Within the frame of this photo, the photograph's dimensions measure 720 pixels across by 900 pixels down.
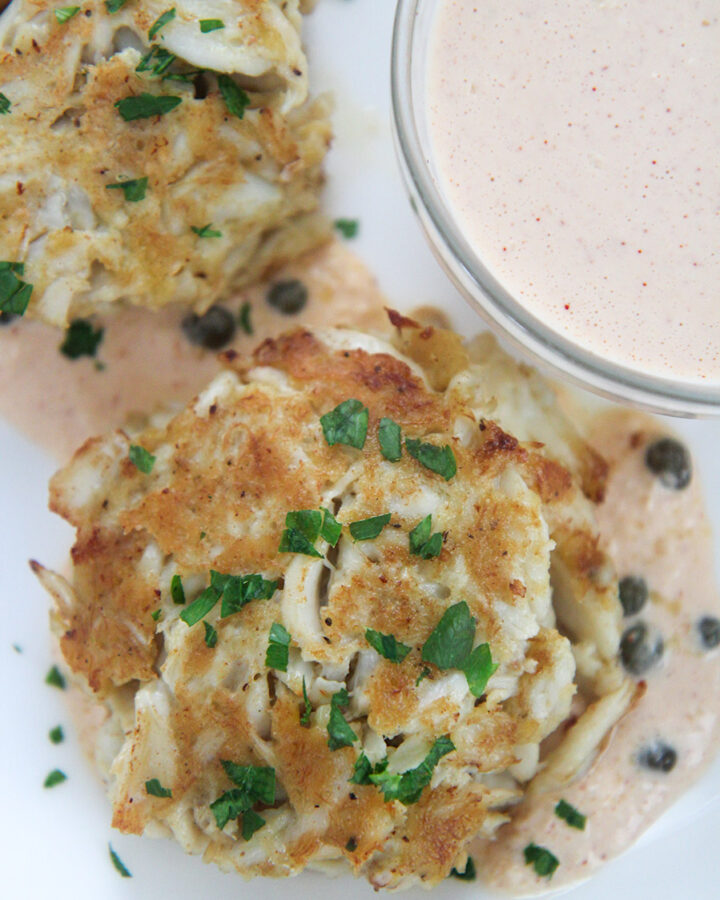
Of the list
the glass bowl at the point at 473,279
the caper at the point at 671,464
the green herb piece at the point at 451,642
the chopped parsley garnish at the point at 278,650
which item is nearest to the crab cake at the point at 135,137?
the glass bowl at the point at 473,279

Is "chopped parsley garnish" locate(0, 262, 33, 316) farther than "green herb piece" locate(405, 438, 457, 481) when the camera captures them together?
Yes

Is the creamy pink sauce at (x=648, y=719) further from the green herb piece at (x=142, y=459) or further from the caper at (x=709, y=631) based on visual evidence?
the green herb piece at (x=142, y=459)

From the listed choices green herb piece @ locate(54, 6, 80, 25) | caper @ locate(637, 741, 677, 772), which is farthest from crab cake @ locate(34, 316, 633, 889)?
green herb piece @ locate(54, 6, 80, 25)

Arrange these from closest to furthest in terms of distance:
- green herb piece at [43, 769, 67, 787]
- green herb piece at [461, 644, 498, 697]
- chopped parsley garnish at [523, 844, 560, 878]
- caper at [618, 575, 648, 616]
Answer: green herb piece at [461, 644, 498, 697]
chopped parsley garnish at [523, 844, 560, 878]
caper at [618, 575, 648, 616]
green herb piece at [43, 769, 67, 787]

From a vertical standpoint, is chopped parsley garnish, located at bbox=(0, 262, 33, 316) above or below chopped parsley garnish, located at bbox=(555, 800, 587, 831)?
above

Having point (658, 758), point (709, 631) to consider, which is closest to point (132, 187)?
point (709, 631)

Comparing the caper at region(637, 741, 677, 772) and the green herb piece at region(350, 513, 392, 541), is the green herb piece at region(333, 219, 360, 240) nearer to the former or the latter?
the green herb piece at region(350, 513, 392, 541)

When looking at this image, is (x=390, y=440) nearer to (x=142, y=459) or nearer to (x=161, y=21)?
(x=142, y=459)

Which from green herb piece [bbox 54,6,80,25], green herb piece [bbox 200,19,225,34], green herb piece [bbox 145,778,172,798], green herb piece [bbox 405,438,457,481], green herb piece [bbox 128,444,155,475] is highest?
green herb piece [bbox 54,6,80,25]
